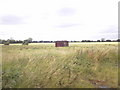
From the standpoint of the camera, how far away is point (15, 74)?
15.6ft

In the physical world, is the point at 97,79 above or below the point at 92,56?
below

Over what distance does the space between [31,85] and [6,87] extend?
0.76m

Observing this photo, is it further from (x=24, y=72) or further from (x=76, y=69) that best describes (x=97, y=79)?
(x=24, y=72)

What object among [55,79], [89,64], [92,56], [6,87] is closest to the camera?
[6,87]

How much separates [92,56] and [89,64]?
1.13m

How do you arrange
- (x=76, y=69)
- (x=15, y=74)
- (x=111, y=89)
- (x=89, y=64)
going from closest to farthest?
1. (x=111, y=89)
2. (x=15, y=74)
3. (x=76, y=69)
4. (x=89, y=64)

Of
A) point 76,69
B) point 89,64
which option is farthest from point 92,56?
point 76,69

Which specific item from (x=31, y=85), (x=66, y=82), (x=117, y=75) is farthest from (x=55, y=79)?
(x=117, y=75)

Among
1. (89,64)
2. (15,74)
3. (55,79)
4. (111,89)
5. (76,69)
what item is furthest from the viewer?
(89,64)

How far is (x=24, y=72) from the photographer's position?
16.1 ft

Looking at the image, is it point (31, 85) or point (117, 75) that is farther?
point (117, 75)

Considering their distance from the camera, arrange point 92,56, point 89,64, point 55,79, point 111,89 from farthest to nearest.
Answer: point 92,56, point 89,64, point 55,79, point 111,89

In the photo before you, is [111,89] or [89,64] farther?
[89,64]

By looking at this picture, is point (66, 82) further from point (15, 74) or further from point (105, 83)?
point (15, 74)
